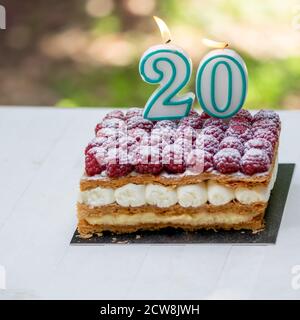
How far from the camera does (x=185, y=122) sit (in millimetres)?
3797

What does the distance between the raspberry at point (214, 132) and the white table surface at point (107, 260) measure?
0.33 m

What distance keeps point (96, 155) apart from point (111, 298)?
20.2 inches

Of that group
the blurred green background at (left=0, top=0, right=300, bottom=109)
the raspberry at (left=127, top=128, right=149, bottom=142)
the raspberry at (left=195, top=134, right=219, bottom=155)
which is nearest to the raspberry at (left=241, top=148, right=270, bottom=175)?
the raspberry at (left=195, top=134, right=219, bottom=155)

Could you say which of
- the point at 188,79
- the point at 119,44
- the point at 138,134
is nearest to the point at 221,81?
the point at 188,79

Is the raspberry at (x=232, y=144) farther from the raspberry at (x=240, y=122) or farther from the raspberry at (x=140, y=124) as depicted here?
the raspberry at (x=140, y=124)

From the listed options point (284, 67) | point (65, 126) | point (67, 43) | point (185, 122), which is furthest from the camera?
point (67, 43)

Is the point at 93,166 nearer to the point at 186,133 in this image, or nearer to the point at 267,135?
the point at 186,133

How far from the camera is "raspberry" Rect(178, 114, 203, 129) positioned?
3781 mm

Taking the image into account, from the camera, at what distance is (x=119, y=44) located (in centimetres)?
660

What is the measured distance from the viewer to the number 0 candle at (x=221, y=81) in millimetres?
3754

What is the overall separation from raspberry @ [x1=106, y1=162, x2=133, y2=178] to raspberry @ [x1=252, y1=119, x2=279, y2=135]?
48cm

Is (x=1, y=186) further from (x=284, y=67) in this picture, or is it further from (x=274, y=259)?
(x=284, y=67)

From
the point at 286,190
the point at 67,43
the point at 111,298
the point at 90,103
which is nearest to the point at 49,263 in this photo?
the point at 111,298

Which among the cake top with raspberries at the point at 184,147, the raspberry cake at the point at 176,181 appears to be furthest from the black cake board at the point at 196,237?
the cake top with raspberries at the point at 184,147
